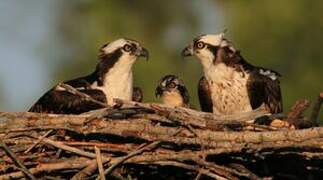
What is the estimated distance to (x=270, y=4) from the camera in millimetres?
15523

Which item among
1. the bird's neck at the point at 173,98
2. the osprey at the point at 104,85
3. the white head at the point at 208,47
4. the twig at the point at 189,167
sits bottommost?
the twig at the point at 189,167

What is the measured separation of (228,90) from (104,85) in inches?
37.5

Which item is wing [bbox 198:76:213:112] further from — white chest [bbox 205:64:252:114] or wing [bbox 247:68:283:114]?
wing [bbox 247:68:283:114]

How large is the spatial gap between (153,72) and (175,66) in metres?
0.70

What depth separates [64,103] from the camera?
9.45 meters

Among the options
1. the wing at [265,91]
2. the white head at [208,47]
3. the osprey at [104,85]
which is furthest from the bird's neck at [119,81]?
→ the wing at [265,91]

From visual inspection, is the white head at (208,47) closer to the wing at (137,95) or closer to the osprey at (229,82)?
the osprey at (229,82)

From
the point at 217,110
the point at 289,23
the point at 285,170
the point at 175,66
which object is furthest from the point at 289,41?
the point at 285,170

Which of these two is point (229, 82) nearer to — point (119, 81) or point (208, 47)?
point (208, 47)

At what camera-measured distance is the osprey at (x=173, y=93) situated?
10398 millimetres

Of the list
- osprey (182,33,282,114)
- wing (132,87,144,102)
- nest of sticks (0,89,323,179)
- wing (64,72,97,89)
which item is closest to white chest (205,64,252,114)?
osprey (182,33,282,114)

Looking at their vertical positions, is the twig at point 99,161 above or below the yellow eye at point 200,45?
below

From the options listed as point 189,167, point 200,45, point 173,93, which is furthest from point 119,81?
point 189,167

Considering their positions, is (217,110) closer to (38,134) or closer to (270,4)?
(38,134)
